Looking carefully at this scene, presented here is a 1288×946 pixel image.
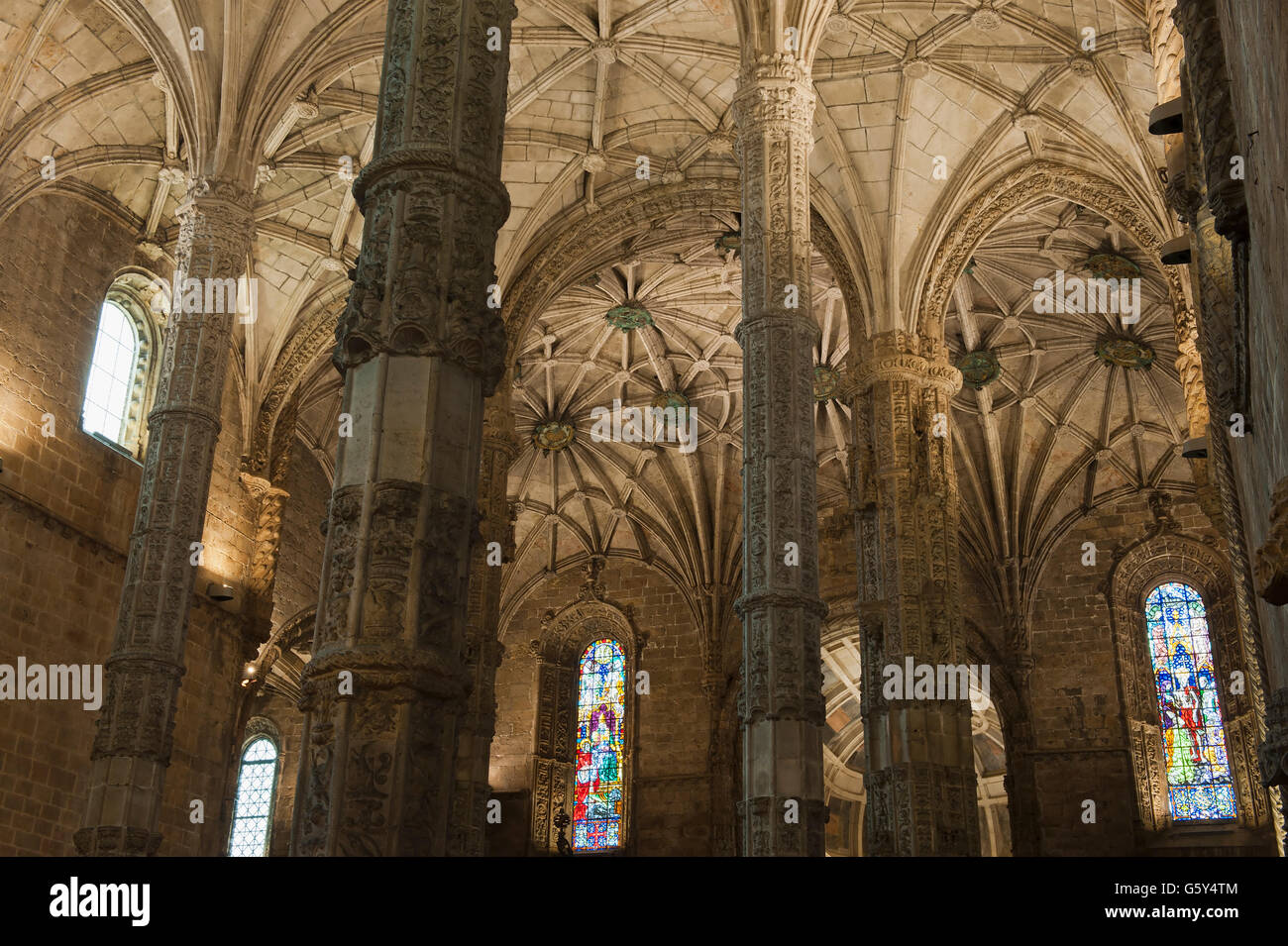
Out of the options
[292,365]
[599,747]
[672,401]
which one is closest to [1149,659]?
[672,401]

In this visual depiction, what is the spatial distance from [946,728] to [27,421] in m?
13.8

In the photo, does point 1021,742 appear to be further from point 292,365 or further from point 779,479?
point 779,479

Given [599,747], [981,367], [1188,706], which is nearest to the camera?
[1188,706]

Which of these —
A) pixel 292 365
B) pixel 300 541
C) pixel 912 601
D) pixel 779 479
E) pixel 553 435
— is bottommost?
pixel 779 479

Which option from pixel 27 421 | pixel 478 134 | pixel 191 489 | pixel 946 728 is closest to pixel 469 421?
pixel 478 134

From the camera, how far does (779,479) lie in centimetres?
1312

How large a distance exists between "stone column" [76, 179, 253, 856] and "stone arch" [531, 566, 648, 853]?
16530 mm

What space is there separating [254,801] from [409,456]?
25748 mm

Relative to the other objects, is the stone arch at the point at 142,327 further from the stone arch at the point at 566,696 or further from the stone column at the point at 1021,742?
the stone column at the point at 1021,742

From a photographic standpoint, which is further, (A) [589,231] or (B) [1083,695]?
(B) [1083,695]

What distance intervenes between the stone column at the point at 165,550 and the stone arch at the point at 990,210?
10.5 metres

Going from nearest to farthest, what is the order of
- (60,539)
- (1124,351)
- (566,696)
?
1. (60,539)
2. (1124,351)
3. (566,696)

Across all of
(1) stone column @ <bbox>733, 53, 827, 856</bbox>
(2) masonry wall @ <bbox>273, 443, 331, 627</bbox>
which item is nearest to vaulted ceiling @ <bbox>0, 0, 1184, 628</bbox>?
(2) masonry wall @ <bbox>273, 443, 331, 627</bbox>

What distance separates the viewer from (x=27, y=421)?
1936 centimetres
